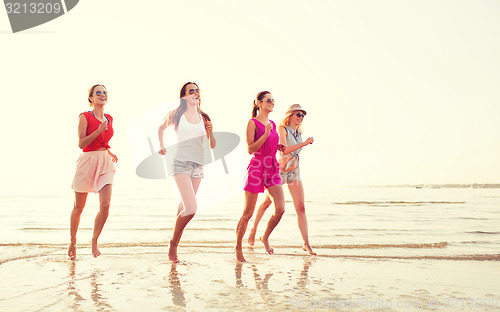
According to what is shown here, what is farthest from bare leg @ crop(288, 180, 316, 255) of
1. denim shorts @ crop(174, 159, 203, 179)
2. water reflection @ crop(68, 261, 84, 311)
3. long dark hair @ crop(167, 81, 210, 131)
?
water reflection @ crop(68, 261, 84, 311)

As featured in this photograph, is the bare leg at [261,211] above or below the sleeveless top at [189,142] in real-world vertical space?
below

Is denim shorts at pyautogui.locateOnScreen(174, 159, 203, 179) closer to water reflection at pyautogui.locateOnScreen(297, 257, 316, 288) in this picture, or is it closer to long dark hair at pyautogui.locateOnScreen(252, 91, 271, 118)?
long dark hair at pyautogui.locateOnScreen(252, 91, 271, 118)

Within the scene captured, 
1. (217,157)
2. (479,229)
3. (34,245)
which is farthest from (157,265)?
(479,229)

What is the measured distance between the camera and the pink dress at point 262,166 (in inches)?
230

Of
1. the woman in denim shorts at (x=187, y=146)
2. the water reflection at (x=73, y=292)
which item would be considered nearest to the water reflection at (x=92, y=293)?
the water reflection at (x=73, y=292)

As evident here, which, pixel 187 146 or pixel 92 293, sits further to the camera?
pixel 187 146

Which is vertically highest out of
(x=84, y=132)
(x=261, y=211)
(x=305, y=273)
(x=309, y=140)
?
(x=84, y=132)

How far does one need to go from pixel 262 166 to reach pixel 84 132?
253 cm

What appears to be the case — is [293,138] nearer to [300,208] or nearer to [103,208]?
[300,208]

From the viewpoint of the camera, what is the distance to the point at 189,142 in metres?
5.60

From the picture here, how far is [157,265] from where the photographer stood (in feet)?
17.9

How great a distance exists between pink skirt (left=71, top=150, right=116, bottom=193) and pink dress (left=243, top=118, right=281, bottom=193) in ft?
6.57

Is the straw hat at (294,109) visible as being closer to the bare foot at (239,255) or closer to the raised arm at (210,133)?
the raised arm at (210,133)

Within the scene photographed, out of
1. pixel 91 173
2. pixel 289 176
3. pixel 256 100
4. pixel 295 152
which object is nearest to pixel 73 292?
pixel 91 173
